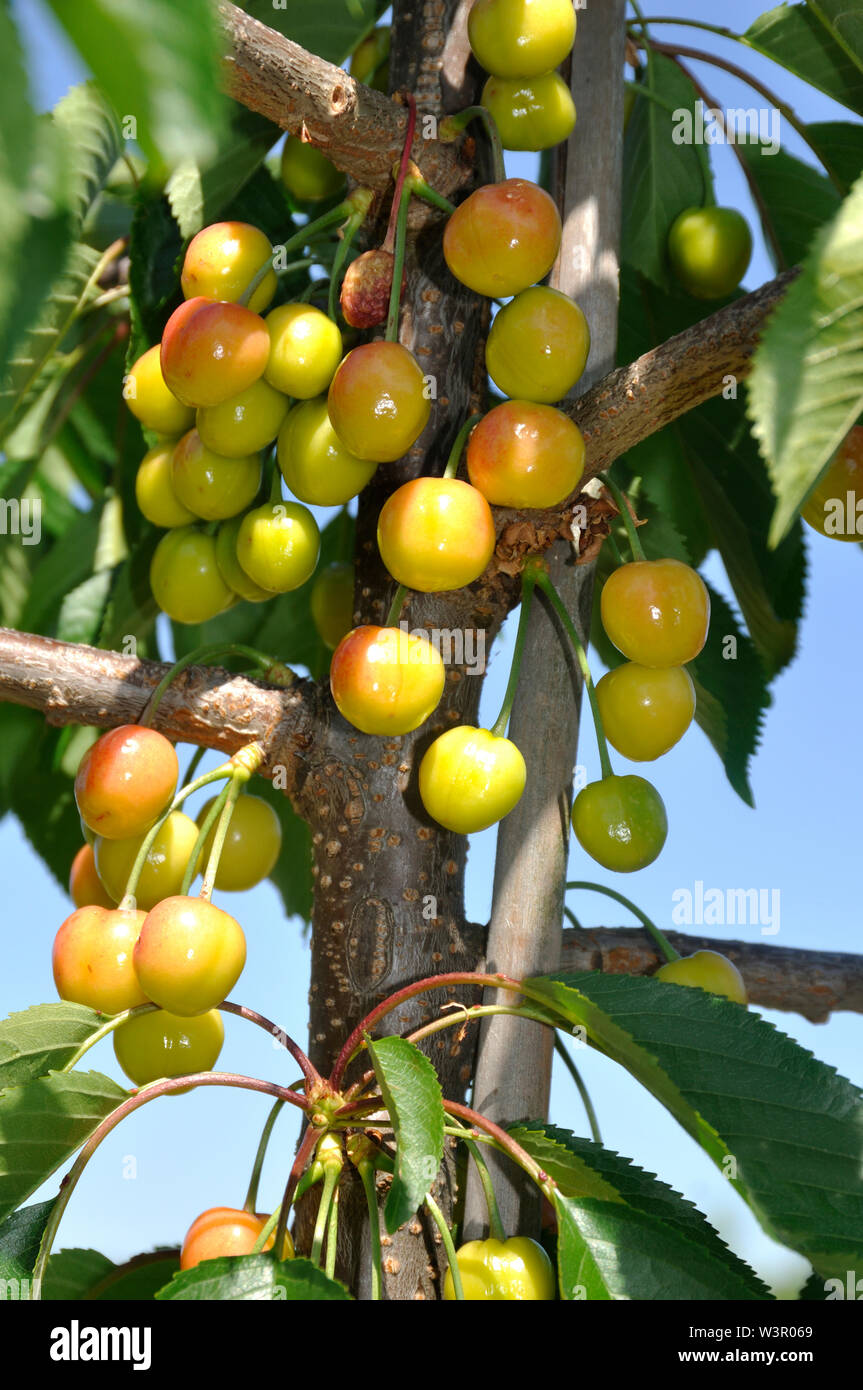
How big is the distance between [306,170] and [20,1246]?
2.14ft

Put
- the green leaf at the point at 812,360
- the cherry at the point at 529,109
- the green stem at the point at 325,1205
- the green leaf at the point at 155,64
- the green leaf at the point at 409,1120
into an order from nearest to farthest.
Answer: the green leaf at the point at 155,64 → the green leaf at the point at 812,360 → the green leaf at the point at 409,1120 → the green stem at the point at 325,1205 → the cherry at the point at 529,109

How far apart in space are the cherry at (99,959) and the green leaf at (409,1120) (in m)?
0.16

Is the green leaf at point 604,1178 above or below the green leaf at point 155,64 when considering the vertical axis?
below

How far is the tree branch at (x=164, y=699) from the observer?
2.23 feet

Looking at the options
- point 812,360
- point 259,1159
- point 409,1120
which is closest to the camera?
point 812,360

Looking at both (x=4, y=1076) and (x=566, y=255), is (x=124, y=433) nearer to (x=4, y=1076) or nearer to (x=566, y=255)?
(x=566, y=255)

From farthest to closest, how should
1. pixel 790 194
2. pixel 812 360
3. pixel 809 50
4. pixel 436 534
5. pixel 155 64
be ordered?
pixel 790 194 < pixel 809 50 < pixel 436 534 < pixel 812 360 < pixel 155 64

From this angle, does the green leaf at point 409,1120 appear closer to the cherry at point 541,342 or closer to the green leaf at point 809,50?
the cherry at point 541,342

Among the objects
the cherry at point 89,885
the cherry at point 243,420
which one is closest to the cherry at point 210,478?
the cherry at point 243,420

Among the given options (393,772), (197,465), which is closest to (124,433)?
(197,465)

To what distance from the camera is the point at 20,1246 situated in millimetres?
544

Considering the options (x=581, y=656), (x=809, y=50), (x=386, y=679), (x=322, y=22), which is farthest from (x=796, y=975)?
(x=322, y=22)

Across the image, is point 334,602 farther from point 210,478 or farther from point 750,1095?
point 750,1095
